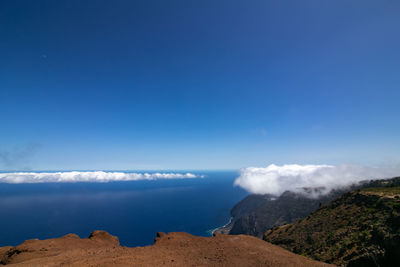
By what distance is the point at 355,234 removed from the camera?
29766 mm

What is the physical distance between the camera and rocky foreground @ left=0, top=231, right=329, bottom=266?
1839 cm

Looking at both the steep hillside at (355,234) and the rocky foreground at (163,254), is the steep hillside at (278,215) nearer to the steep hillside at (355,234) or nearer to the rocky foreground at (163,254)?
the steep hillside at (355,234)

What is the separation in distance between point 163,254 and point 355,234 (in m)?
32.0

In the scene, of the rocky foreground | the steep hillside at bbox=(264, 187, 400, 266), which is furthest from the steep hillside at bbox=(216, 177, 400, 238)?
the rocky foreground

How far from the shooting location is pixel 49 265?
1731 cm

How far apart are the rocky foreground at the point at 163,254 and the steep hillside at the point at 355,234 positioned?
22.1ft

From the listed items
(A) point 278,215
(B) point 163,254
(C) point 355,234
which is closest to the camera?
(B) point 163,254

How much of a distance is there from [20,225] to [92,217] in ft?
182

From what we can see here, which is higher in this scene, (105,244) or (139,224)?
(105,244)

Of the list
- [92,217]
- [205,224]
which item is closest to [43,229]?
[92,217]

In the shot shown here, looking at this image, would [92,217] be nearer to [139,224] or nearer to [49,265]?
[139,224]

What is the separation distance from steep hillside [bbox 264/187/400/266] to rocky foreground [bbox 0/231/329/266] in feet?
22.1

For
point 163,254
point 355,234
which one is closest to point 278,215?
point 355,234

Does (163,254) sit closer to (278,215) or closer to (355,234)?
(355,234)
